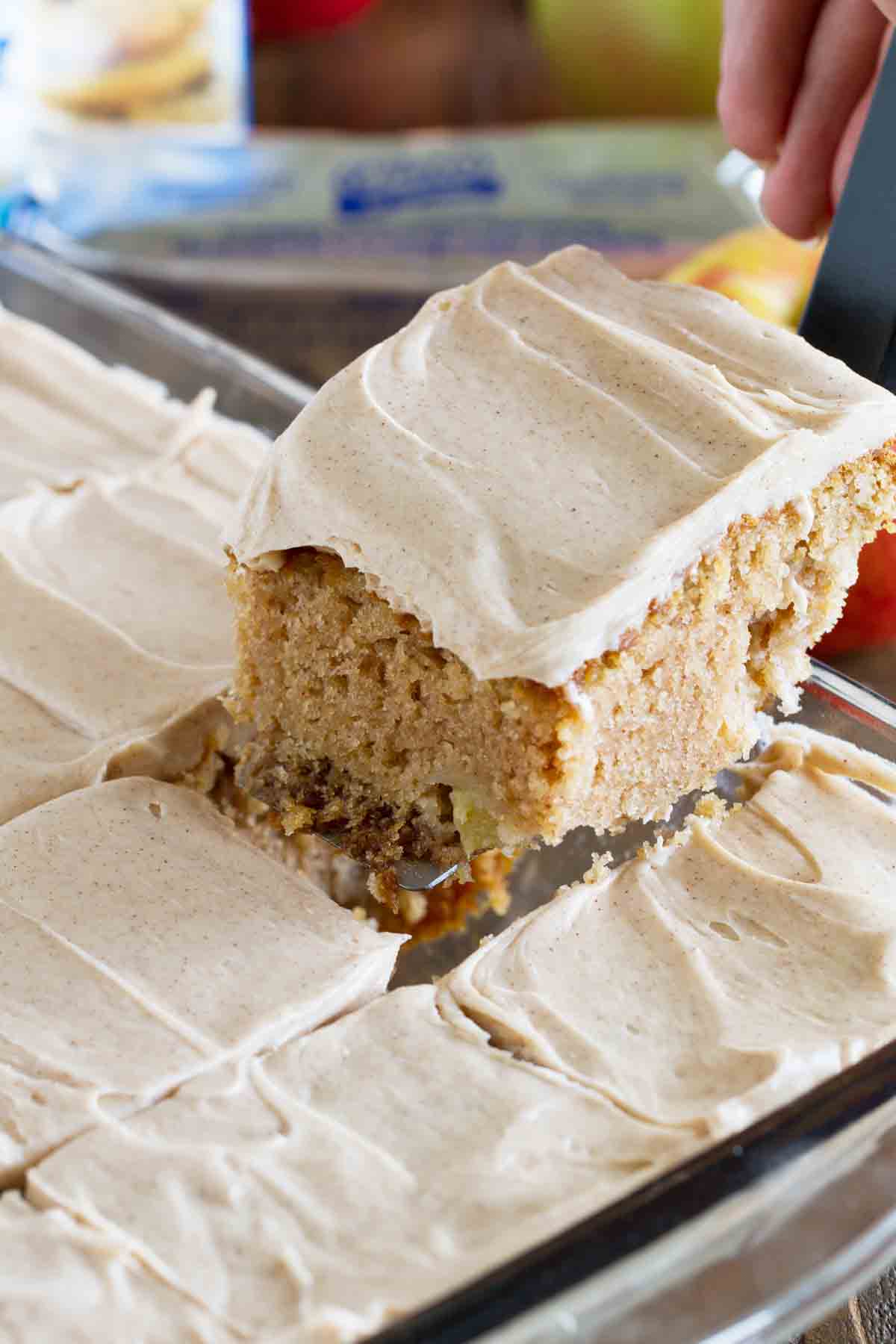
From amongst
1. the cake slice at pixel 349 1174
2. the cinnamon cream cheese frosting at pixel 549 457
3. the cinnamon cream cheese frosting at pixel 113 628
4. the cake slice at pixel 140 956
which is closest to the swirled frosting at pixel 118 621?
the cinnamon cream cheese frosting at pixel 113 628

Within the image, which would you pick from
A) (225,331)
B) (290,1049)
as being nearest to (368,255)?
(225,331)

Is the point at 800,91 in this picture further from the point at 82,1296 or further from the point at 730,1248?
the point at 82,1296

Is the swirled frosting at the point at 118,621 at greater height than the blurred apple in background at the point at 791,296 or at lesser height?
lesser

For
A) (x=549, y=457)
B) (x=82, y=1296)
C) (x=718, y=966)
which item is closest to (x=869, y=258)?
(x=549, y=457)

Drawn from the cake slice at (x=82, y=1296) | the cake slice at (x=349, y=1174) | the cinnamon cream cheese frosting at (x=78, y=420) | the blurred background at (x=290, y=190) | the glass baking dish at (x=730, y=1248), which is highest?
the blurred background at (x=290, y=190)

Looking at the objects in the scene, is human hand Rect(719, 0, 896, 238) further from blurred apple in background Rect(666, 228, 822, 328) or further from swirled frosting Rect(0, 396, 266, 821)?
swirled frosting Rect(0, 396, 266, 821)

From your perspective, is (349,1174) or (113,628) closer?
(349,1174)

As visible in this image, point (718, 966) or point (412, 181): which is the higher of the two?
point (412, 181)

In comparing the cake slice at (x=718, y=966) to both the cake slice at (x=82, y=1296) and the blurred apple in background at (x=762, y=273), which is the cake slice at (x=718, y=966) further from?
the blurred apple in background at (x=762, y=273)
